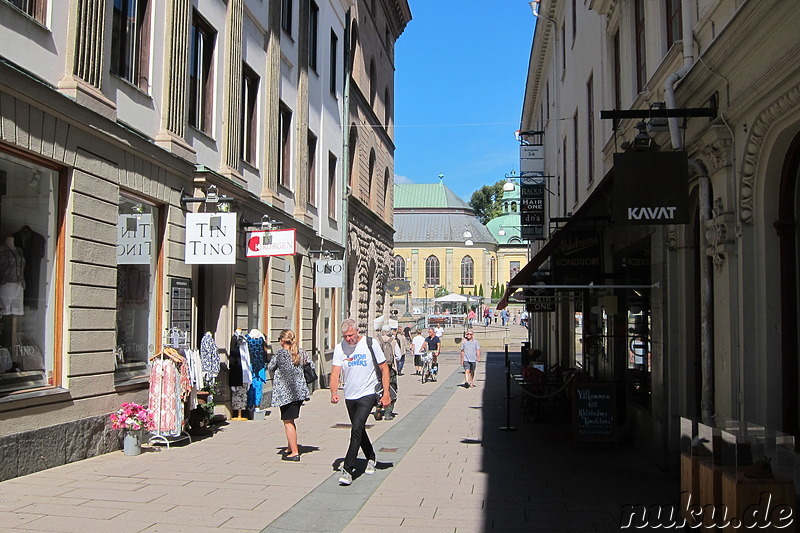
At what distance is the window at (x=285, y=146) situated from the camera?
19031 millimetres

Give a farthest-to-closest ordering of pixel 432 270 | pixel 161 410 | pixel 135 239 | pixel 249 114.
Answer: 1. pixel 432 270
2. pixel 249 114
3. pixel 135 239
4. pixel 161 410

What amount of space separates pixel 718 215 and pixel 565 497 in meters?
3.28

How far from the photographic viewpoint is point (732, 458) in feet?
17.2

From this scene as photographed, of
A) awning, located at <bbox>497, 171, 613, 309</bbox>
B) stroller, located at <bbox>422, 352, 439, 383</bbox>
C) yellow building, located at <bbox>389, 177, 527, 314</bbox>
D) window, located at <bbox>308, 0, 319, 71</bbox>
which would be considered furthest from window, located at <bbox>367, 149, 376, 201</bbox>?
yellow building, located at <bbox>389, 177, 527, 314</bbox>

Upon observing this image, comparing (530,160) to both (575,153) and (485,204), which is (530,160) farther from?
(485,204)

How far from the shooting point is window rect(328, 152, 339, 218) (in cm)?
2411

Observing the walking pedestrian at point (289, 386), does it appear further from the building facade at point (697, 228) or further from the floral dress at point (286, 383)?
the building facade at point (697, 228)

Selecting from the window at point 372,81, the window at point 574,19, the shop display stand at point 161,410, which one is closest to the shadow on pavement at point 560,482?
the shop display stand at point 161,410

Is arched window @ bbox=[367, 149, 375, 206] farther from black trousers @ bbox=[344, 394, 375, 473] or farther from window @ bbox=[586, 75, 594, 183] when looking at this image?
black trousers @ bbox=[344, 394, 375, 473]

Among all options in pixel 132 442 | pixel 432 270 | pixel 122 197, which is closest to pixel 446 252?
pixel 432 270

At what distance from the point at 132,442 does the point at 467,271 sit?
103470 millimetres

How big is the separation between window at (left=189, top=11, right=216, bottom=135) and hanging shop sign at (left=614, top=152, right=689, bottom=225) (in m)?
8.34

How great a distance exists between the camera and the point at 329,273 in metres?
20.9

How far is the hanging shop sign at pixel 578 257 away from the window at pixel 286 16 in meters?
9.39
